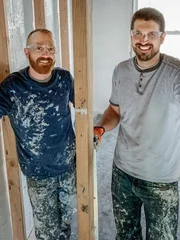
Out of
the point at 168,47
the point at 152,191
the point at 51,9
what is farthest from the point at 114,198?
the point at 168,47

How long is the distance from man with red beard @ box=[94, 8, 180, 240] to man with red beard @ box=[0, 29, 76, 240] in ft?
0.76

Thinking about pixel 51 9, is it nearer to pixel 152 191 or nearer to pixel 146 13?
pixel 146 13

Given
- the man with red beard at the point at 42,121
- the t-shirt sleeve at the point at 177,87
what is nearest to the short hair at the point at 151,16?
the t-shirt sleeve at the point at 177,87

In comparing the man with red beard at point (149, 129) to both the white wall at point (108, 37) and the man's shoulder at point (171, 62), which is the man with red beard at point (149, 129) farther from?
the white wall at point (108, 37)

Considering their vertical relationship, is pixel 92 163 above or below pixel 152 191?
above

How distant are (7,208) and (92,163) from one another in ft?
3.21

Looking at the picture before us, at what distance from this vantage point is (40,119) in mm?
1521

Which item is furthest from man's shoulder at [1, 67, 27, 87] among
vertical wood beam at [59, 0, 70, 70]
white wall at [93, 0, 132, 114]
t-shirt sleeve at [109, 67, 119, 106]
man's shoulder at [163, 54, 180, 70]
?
white wall at [93, 0, 132, 114]

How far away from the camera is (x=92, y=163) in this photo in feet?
3.49

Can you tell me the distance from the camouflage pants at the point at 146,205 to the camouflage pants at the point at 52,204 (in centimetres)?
28

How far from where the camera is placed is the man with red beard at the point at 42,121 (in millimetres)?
1500

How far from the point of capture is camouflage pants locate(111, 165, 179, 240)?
1.44 metres

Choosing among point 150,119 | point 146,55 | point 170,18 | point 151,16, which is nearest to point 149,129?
point 150,119

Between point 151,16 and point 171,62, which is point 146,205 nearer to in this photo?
point 171,62
